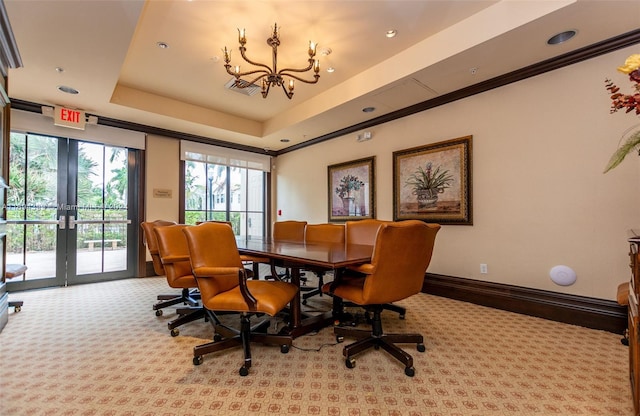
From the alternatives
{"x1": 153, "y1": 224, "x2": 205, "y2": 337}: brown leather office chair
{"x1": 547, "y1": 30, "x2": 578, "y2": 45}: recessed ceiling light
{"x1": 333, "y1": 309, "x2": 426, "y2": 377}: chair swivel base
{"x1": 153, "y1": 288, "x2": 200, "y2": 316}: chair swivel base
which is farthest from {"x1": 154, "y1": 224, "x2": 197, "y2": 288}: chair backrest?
{"x1": 547, "y1": 30, "x2": 578, "y2": 45}: recessed ceiling light

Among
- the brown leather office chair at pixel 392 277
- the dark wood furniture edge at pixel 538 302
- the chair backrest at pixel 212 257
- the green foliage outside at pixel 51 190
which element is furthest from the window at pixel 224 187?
the brown leather office chair at pixel 392 277

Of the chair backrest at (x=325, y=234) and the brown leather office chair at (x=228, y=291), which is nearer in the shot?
the brown leather office chair at (x=228, y=291)

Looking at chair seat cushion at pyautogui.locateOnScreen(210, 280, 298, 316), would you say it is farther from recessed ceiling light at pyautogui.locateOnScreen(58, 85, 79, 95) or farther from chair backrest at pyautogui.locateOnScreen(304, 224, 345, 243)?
recessed ceiling light at pyautogui.locateOnScreen(58, 85, 79, 95)

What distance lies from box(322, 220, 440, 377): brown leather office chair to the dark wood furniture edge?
1.54 m

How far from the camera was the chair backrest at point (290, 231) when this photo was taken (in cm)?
384

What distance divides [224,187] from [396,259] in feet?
15.8

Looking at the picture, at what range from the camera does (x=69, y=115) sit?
155 inches

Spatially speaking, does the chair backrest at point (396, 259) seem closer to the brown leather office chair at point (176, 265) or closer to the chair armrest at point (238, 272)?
the chair armrest at point (238, 272)

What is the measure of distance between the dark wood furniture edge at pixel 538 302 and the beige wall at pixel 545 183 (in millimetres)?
79

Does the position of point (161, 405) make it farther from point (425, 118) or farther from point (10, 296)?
point (425, 118)

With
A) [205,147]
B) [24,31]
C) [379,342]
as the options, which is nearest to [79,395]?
[379,342]

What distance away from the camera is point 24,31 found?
234cm

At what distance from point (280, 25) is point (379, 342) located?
2.89m

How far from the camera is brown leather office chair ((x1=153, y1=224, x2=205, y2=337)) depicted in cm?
248
